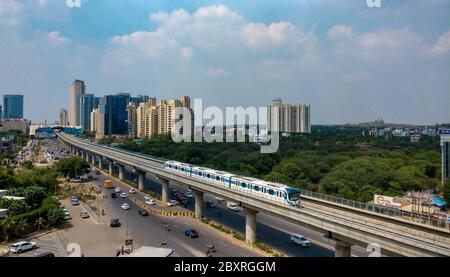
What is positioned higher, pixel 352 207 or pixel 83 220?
pixel 352 207

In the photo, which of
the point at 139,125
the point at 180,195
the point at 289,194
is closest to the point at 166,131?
the point at 139,125

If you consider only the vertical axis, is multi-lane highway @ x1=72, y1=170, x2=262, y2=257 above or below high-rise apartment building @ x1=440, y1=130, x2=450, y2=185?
below

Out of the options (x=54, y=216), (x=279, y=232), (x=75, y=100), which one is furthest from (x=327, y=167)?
(x=75, y=100)

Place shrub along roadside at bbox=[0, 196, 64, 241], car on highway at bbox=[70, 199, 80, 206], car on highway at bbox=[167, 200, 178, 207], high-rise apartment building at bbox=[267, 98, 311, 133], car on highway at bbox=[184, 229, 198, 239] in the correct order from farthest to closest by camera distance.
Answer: high-rise apartment building at bbox=[267, 98, 311, 133]
car on highway at bbox=[167, 200, 178, 207]
car on highway at bbox=[70, 199, 80, 206]
car on highway at bbox=[184, 229, 198, 239]
shrub along roadside at bbox=[0, 196, 64, 241]

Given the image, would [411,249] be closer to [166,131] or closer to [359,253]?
[359,253]

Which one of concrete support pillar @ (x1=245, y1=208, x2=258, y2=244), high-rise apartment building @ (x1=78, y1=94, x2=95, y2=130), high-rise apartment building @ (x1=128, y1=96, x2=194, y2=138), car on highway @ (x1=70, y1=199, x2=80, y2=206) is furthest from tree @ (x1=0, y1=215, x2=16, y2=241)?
high-rise apartment building @ (x1=78, y1=94, x2=95, y2=130)

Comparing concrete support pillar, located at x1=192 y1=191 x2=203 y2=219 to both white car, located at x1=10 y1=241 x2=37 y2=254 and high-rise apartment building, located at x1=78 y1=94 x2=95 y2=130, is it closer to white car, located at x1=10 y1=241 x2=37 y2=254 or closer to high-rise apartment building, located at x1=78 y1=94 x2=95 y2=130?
white car, located at x1=10 y1=241 x2=37 y2=254

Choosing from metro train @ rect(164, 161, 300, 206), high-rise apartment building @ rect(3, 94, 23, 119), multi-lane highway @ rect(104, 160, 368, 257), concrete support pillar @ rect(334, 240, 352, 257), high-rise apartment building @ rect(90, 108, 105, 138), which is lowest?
multi-lane highway @ rect(104, 160, 368, 257)
